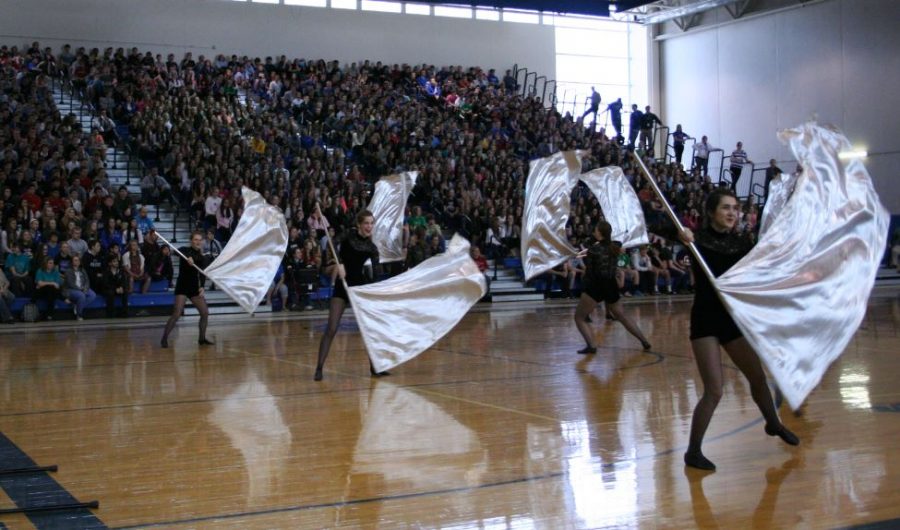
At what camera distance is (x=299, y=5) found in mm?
32500

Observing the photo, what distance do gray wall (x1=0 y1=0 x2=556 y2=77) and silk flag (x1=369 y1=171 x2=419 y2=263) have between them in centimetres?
1998

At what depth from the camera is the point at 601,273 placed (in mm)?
11844

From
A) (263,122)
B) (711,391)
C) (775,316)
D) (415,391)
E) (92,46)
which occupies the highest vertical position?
(92,46)

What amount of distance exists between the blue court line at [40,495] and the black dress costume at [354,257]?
166 inches

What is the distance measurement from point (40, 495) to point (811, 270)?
4.84 m

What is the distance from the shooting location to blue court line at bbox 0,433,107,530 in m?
4.71

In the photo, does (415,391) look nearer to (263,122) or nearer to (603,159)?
(263,122)

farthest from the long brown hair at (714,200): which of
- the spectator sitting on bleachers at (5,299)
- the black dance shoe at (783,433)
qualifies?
the spectator sitting on bleachers at (5,299)

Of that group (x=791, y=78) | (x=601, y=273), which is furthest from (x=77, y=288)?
(x=791, y=78)

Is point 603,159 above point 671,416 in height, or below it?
above

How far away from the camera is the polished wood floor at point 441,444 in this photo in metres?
4.88

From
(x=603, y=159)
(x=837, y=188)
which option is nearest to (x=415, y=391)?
(x=837, y=188)

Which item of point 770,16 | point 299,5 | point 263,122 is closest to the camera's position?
point 263,122

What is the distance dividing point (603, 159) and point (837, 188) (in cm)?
2404
